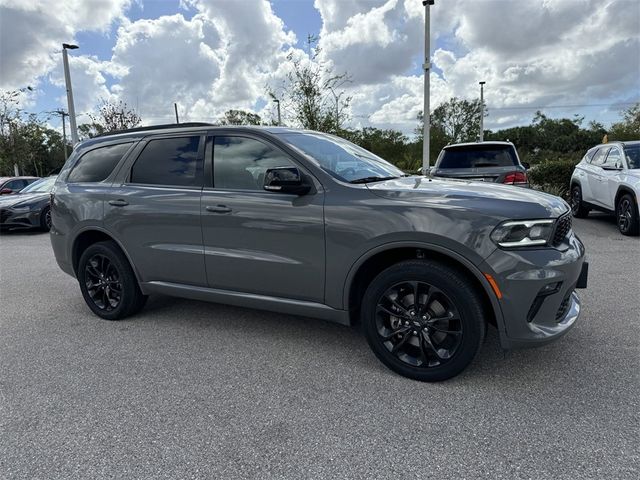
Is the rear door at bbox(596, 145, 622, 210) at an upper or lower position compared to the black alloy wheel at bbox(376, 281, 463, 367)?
upper

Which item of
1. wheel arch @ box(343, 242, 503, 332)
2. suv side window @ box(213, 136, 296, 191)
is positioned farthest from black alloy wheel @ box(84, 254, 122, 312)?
wheel arch @ box(343, 242, 503, 332)

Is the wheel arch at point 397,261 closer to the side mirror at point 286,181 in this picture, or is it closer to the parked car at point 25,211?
the side mirror at point 286,181

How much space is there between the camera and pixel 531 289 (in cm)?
274

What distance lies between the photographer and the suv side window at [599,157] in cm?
904

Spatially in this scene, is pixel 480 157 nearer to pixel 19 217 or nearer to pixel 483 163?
pixel 483 163

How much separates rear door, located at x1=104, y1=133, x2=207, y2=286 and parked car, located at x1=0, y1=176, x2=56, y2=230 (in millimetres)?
8084

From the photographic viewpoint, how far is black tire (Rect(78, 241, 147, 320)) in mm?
4383

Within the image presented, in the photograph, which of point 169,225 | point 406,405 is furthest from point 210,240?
point 406,405

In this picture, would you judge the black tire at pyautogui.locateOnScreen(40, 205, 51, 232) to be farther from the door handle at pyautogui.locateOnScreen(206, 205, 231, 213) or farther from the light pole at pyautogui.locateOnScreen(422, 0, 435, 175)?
the light pole at pyautogui.locateOnScreen(422, 0, 435, 175)

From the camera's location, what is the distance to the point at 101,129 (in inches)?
1118

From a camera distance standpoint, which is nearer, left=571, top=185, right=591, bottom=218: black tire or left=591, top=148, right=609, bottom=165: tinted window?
left=591, top=148, right=609, bottom=165: tinted window

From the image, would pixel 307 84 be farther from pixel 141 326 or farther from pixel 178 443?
pixel 178 443

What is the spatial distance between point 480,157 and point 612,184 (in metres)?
2.63

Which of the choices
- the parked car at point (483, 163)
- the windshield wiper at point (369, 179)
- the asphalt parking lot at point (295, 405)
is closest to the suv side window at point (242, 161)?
the windshield wiper at point (369, 179)
